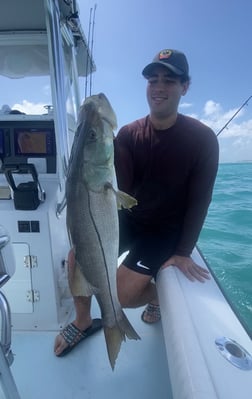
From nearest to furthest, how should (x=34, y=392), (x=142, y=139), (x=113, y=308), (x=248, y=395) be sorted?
(x=248, y=395) < (x=113, y=308) < (x=34, y=392) < (x=142, y=139)

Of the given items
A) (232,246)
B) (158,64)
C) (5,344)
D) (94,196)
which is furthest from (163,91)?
(232,246)

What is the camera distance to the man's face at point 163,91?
1916 millimetres

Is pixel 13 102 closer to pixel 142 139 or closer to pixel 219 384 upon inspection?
pixel 142 139

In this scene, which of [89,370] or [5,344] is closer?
[5,344]

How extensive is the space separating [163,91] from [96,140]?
1007mm

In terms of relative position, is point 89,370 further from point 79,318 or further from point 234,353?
point 234,353

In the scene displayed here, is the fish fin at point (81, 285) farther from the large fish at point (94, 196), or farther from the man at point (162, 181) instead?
the man at point (162, 181)

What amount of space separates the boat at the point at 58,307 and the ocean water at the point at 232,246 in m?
0.44

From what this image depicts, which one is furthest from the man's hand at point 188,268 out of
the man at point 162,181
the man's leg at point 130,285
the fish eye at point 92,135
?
the fish eye at point 92,135

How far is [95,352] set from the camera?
6.66ft

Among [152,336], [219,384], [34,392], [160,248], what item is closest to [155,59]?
[160,248]

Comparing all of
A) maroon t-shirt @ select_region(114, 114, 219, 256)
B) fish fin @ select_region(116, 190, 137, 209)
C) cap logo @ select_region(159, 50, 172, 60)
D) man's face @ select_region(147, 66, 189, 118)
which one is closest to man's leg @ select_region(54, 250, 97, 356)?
maroon t-shirt @ select_region(114, 114, 219, 256)

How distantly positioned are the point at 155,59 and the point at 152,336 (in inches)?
79.7

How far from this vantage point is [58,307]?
222 cm
